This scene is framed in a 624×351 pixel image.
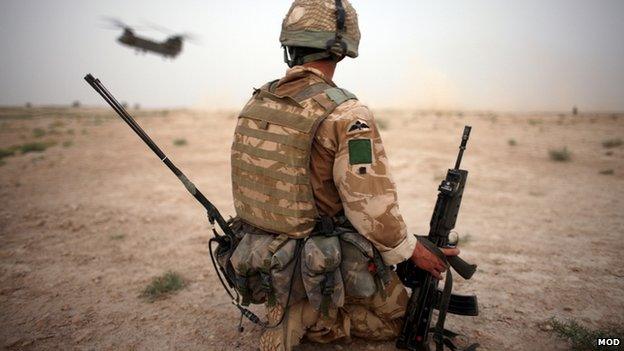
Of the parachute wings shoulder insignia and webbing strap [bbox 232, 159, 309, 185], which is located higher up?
the parachute wings shoulder insignia

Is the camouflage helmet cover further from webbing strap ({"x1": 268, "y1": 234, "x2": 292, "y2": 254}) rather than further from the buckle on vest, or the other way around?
webbing strap ({"x1": 268, "y1": 234, "x2": 292, "y2": 254})

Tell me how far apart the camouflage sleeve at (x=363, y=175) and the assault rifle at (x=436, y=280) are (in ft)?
1.35

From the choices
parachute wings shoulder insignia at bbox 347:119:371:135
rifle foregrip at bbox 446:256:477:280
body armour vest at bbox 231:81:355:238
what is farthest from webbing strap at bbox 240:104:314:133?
rifle foregrip at bbox 446:256:477:280

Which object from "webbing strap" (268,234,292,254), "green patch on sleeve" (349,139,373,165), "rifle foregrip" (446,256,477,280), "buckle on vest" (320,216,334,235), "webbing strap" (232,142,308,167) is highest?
"green patch on sleeve" (349,139,373,165)

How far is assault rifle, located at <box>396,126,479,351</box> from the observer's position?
2311 mm

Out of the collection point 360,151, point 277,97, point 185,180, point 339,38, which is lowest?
point 185,180

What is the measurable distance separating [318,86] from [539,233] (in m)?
4.47

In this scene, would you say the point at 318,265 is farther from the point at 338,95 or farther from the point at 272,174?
the point at 338,95

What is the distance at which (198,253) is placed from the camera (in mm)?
4535

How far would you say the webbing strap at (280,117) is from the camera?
1.96 metres

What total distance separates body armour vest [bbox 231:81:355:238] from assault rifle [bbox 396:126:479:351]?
867mm

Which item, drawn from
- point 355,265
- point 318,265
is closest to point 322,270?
point 318,265

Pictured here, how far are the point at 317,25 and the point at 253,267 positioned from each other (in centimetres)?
152

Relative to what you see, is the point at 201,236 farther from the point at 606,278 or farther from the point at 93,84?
the point at 606,278
